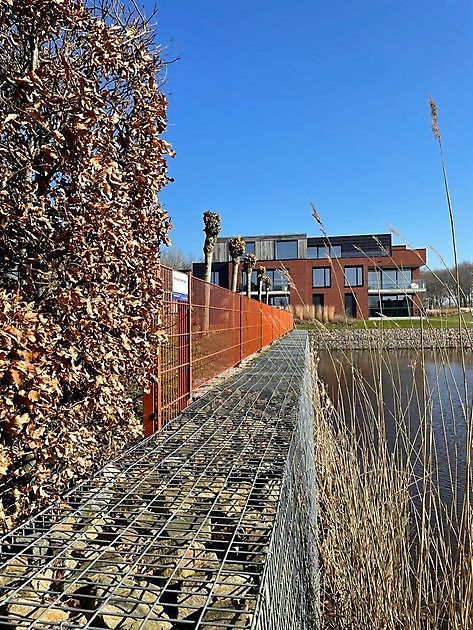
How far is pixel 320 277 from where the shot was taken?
142 ft

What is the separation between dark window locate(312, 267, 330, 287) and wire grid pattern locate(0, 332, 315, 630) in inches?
1595

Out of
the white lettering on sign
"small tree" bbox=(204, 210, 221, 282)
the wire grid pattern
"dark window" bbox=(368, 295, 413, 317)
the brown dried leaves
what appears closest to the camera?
the wire grid pattern

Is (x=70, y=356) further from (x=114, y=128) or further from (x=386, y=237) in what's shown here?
(x=386, y=237)

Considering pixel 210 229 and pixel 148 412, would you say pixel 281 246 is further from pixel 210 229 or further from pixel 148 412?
pixel 148 412

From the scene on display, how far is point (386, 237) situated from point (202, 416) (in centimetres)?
4028

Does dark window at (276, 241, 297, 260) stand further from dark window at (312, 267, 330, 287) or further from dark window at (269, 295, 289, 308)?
dark window at (269, 295, 289, 308)

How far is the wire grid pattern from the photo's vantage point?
1369mm

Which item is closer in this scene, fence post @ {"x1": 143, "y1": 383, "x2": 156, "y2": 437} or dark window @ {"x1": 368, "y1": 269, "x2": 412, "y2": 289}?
dark window @ {"x1": 368, "y1": 269, "x2": 412, "y2": 289}

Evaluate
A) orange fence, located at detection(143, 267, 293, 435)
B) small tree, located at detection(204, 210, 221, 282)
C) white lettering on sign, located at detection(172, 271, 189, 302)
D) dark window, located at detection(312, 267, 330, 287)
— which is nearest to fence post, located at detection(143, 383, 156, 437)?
orange fence, located at detection(143, 267, 293, 435)

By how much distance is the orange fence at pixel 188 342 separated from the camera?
3.77 meters

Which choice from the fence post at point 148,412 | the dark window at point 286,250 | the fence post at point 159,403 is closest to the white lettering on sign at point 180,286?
the fence post at point 159,403

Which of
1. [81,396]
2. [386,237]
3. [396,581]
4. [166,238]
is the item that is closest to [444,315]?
[396,581]

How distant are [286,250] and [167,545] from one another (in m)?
43.5

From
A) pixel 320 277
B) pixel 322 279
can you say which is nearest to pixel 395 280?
pixel 322 279
